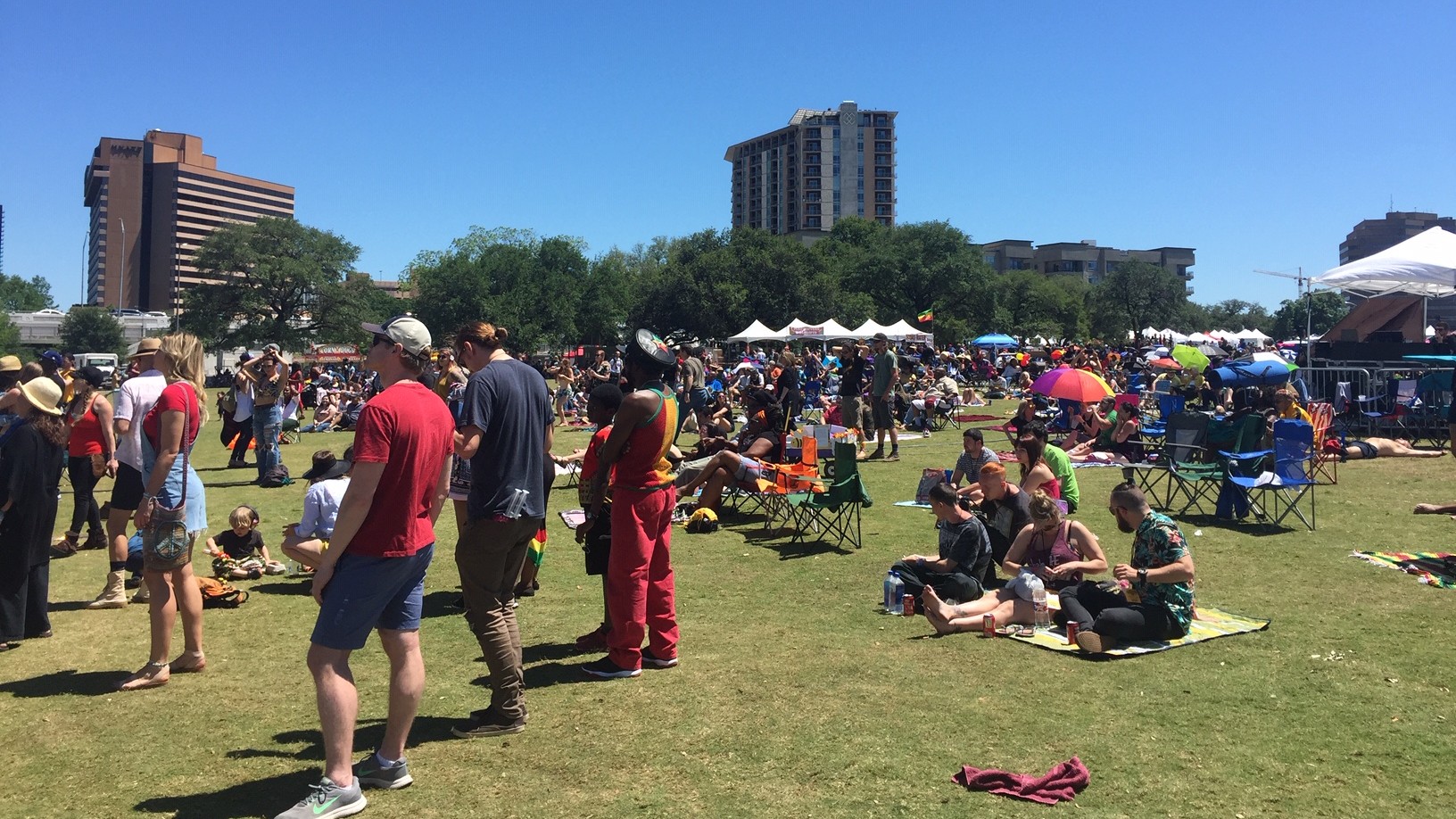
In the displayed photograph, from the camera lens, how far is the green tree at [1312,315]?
Result: 318 ft

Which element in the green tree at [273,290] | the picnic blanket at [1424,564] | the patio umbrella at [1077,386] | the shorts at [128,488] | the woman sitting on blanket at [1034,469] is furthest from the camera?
the green tree at [273,290]

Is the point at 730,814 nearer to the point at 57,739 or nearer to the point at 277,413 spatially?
the point at 57,739

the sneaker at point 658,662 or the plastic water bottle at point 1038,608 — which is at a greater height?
the plastic water bottle at point 1038,608

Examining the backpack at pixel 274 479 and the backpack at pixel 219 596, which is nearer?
the backpack at pixel 219 596

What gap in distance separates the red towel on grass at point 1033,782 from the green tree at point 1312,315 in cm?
9915

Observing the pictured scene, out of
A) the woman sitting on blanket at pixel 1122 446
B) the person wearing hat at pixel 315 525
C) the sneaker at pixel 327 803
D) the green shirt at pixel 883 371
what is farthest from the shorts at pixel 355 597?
the woman sitting on blanket at pixel 1122 446

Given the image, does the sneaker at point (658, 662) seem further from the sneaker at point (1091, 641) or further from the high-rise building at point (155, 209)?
the high-rise building at point (155, 209)

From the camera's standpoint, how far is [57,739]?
458cm

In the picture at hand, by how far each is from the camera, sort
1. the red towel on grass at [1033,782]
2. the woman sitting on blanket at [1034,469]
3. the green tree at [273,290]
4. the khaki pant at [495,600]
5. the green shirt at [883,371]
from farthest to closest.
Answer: the green tree at [273,290]
the green shirt at [883,371]
the woman sitting on blanket at [1034,469]
the khaki pant at [495,600]
the red towel on grass at [1033,782]

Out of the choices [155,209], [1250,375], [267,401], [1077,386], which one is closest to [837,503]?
[1077,386]

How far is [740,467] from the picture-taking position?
1055cm

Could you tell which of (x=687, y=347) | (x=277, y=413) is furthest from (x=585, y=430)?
(x=277, y=413)

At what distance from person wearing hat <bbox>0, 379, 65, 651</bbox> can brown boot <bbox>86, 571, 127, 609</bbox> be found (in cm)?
75

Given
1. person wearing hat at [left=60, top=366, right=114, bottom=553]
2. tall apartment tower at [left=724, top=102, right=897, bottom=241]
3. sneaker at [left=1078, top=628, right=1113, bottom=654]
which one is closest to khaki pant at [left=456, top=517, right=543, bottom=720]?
sneaker at [left=1078, top=628, right=1113, bottom=654]
